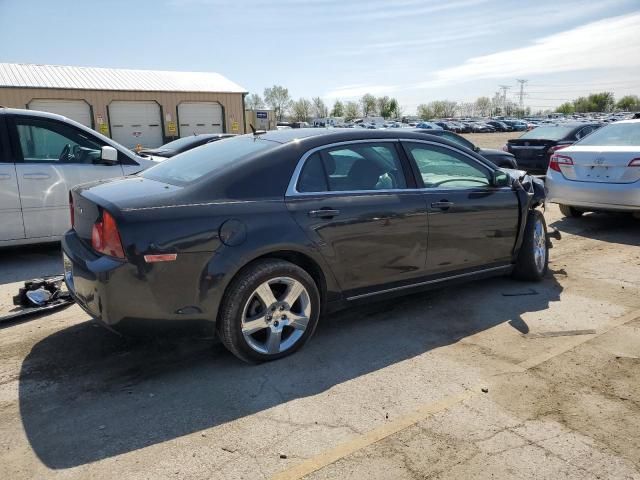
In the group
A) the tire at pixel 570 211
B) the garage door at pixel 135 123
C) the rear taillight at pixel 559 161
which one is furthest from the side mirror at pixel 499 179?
the garage door at pixel 135 123

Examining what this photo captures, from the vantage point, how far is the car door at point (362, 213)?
12.4ft

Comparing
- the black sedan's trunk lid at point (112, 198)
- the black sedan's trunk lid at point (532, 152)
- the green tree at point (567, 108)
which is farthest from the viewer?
the green tree at point (567, 108)

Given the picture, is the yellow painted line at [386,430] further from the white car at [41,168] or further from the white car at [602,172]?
the white car at [41,168]

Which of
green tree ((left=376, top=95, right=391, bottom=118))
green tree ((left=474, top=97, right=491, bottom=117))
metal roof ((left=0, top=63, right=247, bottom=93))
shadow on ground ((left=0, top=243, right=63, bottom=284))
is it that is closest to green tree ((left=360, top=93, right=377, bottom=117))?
green tree ((left=376, top=95, right=391, bottom=118))

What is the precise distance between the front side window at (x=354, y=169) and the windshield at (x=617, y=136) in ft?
17.0

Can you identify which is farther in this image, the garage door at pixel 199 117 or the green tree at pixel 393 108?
the green tree at pixel 393 108

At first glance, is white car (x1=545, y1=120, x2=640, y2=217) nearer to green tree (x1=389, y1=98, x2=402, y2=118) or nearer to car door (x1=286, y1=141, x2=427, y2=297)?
car door (x1=286, y1=141, x2=427, y2=297)

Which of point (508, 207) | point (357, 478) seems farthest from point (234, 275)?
point (508, 207)

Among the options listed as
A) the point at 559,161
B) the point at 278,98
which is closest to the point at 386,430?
the point at 559,161

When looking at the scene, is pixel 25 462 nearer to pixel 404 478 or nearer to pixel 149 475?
pixel 149 475

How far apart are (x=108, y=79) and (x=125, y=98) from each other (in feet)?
7.03

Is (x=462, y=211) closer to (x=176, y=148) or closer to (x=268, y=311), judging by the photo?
(x=268, y=311)

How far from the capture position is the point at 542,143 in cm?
1348

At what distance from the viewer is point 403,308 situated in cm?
474
